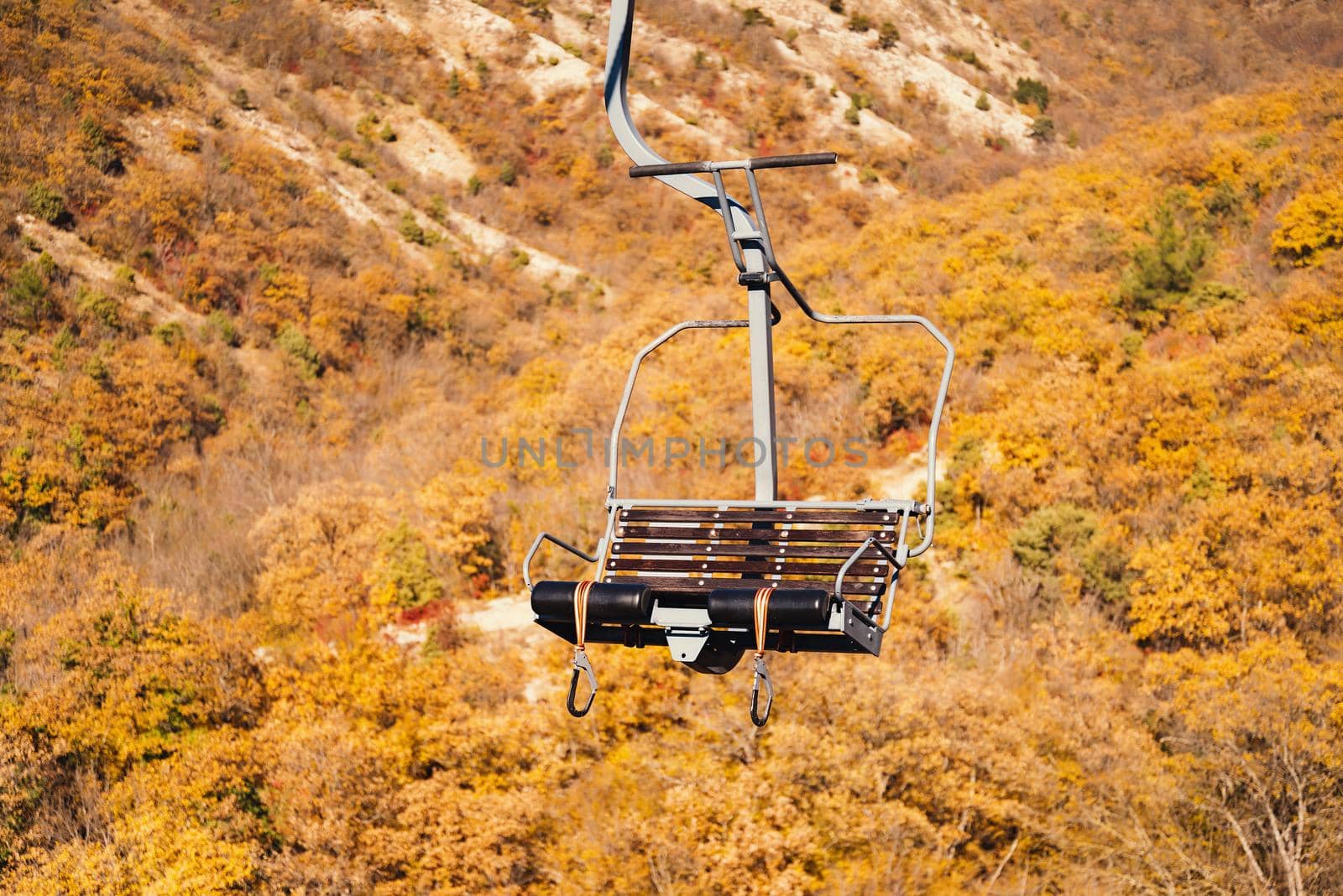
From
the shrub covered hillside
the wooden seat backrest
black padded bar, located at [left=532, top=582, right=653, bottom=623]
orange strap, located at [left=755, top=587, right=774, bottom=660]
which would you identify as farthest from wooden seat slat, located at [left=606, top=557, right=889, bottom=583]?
the shrub covered hillside

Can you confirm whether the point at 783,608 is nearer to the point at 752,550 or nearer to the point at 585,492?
the point at 752,550

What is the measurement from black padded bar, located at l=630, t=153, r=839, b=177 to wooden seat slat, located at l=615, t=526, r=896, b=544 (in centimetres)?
135

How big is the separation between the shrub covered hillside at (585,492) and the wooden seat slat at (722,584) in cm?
1444

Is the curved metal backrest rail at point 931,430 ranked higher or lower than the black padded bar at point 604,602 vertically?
higher

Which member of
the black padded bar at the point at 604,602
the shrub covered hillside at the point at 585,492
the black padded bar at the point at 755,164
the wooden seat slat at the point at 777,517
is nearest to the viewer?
the black padded bar at the point at 604,602

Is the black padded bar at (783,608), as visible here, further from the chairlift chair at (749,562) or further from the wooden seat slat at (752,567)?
the wooden seat slat at (752,567)

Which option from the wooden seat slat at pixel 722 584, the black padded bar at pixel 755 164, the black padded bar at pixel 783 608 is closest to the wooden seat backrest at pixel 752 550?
the wooden seat slat at pixel 722 584

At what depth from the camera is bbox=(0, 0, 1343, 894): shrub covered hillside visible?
1950 cm

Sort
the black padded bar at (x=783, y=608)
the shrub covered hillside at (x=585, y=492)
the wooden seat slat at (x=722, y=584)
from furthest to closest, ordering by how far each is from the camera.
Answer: the shrub covered hillside at (x=585, y=492), the wooden seat slat at (x=722, y=584), the black padded bar at (x=783, y=608)

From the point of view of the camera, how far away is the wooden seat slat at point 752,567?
4.26 metres

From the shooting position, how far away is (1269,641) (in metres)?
19.8

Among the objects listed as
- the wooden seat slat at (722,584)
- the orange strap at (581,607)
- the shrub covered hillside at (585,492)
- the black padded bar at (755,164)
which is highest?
the black padded bar at (755,164)

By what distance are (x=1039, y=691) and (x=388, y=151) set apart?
4714 cm

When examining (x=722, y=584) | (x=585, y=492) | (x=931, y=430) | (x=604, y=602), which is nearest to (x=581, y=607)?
(x=604, y=602)
